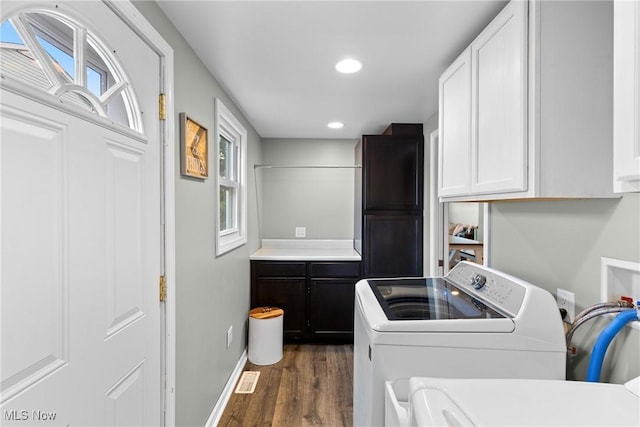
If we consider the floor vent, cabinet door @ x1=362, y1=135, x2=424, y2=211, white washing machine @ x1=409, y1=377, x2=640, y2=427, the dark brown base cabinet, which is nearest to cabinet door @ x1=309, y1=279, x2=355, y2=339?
the dark brown base cabinet

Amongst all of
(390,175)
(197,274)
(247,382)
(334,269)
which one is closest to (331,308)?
(334,269)

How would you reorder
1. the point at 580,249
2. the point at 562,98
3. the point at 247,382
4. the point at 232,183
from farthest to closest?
1. the point at 232,183
2. the point at 247,382
3. the point at 580,249
4. the point at 562,98

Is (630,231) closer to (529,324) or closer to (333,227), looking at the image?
(529,324)

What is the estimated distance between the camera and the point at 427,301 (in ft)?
4.67

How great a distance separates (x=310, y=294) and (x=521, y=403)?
2.52 meters

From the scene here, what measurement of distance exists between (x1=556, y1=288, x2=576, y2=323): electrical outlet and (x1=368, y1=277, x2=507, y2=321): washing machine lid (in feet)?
0.90

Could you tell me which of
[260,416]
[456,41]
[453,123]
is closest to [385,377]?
A: [453,123]

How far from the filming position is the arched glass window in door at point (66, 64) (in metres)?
0.73

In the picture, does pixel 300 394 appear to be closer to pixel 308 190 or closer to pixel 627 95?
pixel 308 190

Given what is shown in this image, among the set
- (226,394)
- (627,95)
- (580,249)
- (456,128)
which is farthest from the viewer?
(226,394)

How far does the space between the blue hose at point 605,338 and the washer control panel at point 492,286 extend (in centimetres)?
24

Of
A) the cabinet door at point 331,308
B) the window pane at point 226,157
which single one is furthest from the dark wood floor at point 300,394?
the window pane at point 226,157

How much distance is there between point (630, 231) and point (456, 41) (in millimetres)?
1119

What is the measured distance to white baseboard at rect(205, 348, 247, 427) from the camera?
1.99 meters
